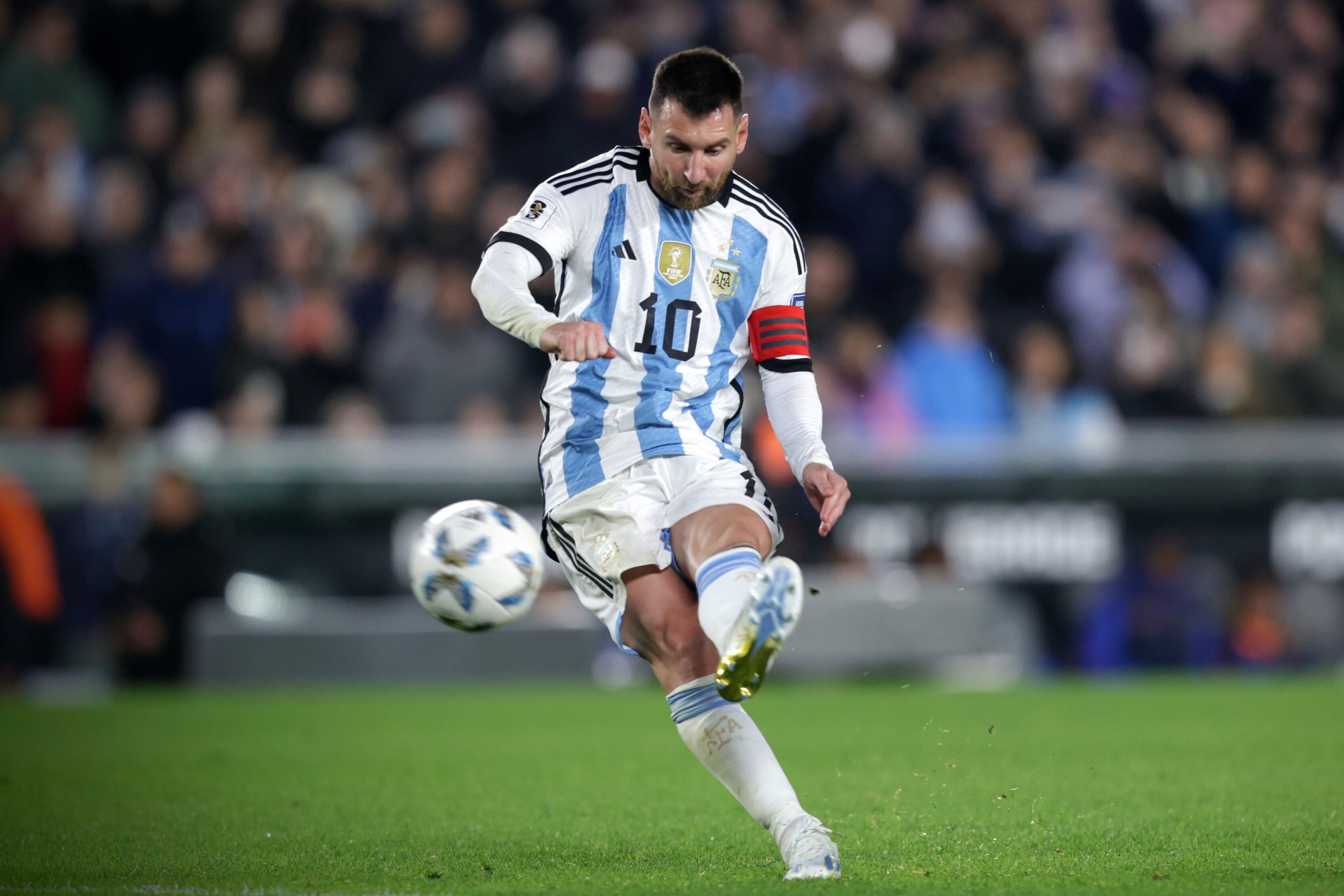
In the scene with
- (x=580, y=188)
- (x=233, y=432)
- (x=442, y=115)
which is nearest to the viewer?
(x=580, y=188)

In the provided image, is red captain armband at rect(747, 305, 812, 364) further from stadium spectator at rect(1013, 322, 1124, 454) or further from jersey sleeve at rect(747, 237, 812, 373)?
stadium spectator at rect(1013, 322, 1124, 454)

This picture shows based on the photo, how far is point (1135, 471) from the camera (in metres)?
12.0

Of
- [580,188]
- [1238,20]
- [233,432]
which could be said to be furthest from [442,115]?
[580,188]

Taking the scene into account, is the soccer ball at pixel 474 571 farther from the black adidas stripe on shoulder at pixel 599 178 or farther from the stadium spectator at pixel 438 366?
the stadium spectator at pixel 438 366

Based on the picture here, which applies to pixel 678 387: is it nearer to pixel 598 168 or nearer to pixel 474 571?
pixel 598 168

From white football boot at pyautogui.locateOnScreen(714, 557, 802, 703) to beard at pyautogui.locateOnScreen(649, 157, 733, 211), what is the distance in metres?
1.21

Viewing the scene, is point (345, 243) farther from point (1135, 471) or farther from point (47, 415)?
point (1135, 471)

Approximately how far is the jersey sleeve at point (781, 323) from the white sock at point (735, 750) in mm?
994

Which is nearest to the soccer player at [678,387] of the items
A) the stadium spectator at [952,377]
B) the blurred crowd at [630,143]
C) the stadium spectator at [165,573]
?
the blurred crowd at [630,143]

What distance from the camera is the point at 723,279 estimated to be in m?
4.82

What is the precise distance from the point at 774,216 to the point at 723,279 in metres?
0.29

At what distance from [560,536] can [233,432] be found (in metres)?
7.74

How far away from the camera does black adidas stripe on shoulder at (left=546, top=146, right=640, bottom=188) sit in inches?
189

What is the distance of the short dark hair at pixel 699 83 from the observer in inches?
178
